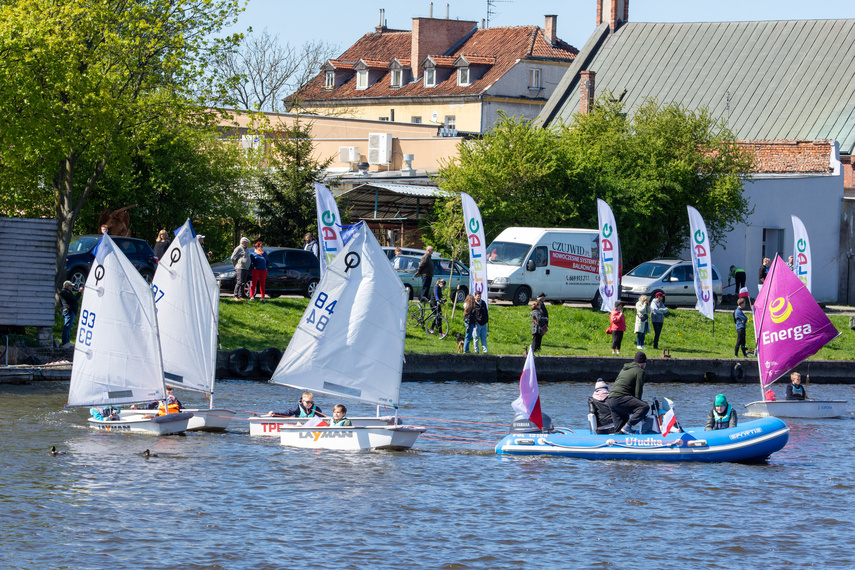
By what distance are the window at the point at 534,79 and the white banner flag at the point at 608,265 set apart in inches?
1749

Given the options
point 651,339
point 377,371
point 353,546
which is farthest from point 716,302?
point 353,546

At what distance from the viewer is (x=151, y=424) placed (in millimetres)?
22781

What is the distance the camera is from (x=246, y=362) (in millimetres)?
30250

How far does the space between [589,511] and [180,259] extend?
10447 millimetres

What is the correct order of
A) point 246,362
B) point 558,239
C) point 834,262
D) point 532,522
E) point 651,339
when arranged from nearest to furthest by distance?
point 532,522 → point 246,362 → point 651,339 → point 558,239 → point 834,262

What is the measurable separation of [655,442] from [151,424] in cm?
946

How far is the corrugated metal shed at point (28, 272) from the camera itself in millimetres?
29375

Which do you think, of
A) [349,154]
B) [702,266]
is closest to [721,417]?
[702,266]

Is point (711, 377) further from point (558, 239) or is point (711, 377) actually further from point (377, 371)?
point (377, 371)

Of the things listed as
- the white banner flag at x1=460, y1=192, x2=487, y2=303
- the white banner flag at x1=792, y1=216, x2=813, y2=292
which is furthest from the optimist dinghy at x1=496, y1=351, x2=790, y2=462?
the white banner flag at x1=792, y1=216, x2=813, y2=292

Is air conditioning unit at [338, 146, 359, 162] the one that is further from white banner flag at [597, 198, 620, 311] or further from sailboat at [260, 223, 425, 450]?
sailboat at [260, 223, 425, 450]

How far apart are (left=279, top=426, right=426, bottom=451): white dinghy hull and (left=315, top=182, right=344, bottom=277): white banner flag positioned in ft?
29.5

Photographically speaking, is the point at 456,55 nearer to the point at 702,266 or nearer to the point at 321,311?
the point at 702,266

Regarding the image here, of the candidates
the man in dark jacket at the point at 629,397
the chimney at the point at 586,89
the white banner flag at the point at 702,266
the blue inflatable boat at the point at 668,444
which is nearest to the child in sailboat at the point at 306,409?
the blue inflatable boat at the point at 668,444
